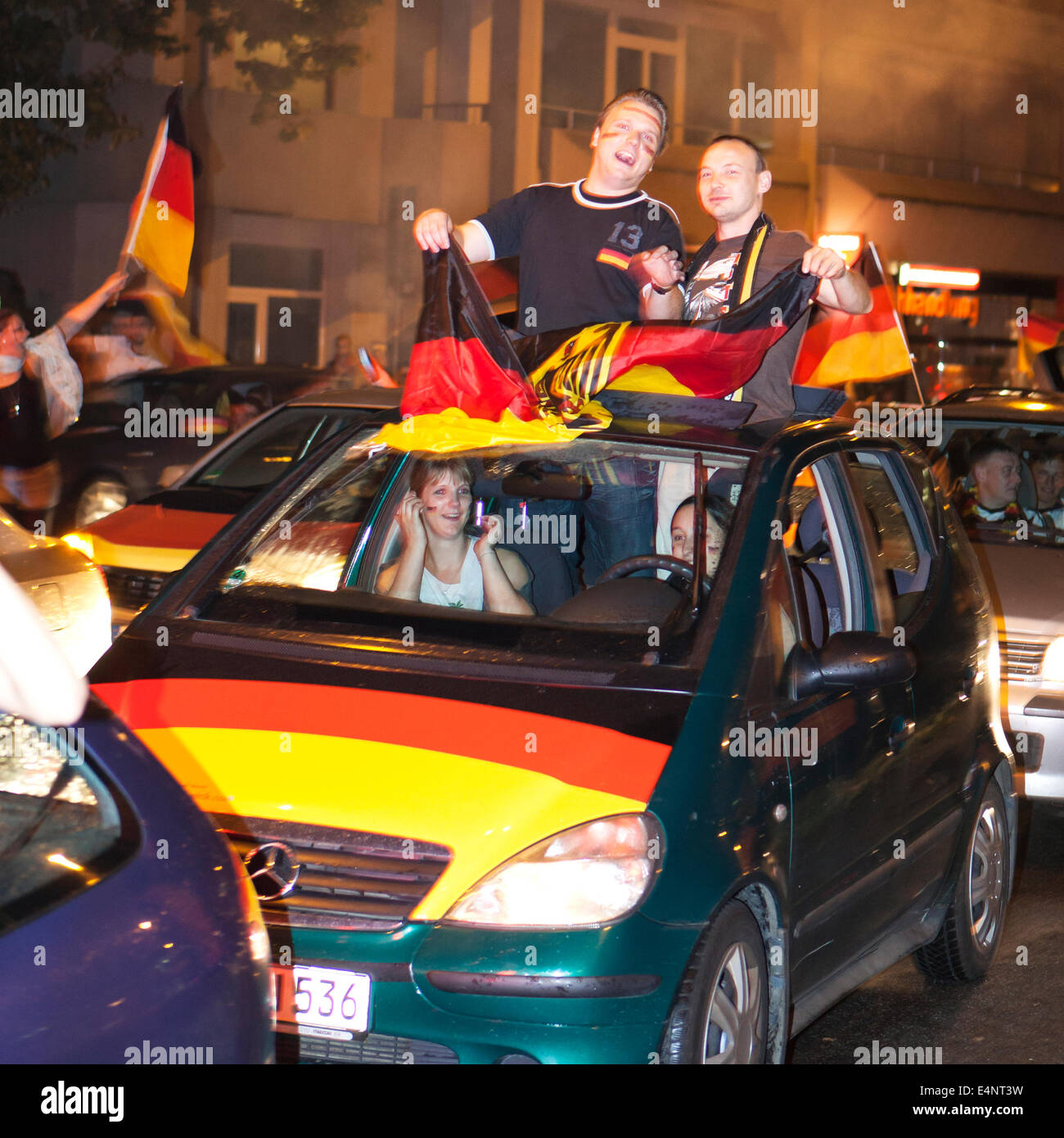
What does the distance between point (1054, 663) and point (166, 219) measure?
428 centimetres

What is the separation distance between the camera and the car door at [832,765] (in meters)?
3.86

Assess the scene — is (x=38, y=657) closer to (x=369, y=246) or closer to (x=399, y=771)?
(x=399, y=771)

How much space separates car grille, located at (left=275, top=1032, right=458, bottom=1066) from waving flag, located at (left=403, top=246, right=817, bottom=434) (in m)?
1.68

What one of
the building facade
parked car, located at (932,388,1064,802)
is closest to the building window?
the building facade

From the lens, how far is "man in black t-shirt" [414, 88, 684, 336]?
17.9ft

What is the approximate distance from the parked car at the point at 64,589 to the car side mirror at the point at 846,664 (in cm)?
315

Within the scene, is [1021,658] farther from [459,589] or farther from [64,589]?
Result: [64,589]

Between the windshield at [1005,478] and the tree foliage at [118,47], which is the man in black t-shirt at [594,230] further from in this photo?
the tree foliage at [118,47]

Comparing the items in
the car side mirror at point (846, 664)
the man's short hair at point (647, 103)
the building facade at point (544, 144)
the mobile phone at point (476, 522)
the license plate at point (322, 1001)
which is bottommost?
the license plate at point (322, 1001)

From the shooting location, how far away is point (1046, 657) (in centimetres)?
662

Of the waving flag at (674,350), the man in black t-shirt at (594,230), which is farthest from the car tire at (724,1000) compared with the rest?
the man in black t-shirt at (594,230)

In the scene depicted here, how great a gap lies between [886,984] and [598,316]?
2300 mm

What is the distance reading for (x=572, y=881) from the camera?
3287 mm
